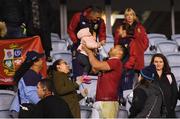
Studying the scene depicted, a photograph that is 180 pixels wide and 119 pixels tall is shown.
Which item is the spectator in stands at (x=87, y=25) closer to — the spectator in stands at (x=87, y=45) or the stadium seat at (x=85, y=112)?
the spectator in stands at (x=87, y=45)

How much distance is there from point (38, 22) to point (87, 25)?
6.73 feet

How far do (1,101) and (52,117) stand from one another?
7.91ft

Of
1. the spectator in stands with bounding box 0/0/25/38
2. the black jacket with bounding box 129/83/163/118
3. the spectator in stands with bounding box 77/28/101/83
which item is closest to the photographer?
the black jacket with bounding box 129/83/163/118

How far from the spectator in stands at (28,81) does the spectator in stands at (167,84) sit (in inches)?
59.1

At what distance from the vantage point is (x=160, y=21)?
68.4 feet

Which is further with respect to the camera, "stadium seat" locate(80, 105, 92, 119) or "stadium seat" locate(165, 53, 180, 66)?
"stadium seat" locate(165, 53, 180, 66)

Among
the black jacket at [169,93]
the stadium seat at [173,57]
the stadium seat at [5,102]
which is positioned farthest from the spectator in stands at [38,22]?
the black jacket at [169,93]

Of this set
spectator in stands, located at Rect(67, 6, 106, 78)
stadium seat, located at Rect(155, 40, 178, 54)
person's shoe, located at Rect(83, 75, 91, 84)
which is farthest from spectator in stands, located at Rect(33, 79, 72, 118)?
stadium seat, located at Rect(155, 40, 178, 54)

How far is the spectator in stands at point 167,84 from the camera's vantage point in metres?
8.37

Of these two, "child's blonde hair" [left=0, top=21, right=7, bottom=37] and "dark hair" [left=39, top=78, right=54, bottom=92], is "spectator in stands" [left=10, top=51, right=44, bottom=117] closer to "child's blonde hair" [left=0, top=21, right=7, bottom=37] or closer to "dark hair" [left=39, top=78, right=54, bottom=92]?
"dark hair" [left=39, top=78, right=54, bottom=92]

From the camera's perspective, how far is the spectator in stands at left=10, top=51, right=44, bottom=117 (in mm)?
8391

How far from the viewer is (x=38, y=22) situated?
1272 cm

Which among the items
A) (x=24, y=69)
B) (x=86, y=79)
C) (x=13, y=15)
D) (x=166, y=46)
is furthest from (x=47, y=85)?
(x=166, y=46)

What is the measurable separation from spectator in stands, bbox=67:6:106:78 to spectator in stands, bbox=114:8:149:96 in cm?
34
